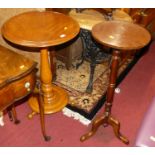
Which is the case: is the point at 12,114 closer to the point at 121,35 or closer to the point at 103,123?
the point at 103,123

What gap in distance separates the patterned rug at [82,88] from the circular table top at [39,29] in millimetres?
854

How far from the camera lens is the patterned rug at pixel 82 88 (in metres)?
2.46

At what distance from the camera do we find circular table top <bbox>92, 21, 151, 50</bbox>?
1.68 metres

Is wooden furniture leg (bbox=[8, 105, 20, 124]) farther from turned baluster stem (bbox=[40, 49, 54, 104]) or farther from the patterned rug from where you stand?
the patterned rug

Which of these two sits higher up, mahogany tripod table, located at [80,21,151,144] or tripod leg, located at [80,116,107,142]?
mahogany tripod table, located at [80,21,151,144]

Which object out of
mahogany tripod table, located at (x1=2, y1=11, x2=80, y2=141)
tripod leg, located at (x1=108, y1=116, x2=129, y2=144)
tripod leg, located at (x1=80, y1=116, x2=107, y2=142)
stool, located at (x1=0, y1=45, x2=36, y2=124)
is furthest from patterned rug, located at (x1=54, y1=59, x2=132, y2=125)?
stool, located at (x1=0, y1=45, x2=36, y2=124)

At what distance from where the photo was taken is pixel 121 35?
177 centimetres

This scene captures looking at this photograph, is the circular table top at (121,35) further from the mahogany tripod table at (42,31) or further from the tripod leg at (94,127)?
the tripod leg at (94,127)

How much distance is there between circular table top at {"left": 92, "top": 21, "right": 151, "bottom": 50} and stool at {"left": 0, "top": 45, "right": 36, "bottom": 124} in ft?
1.72
